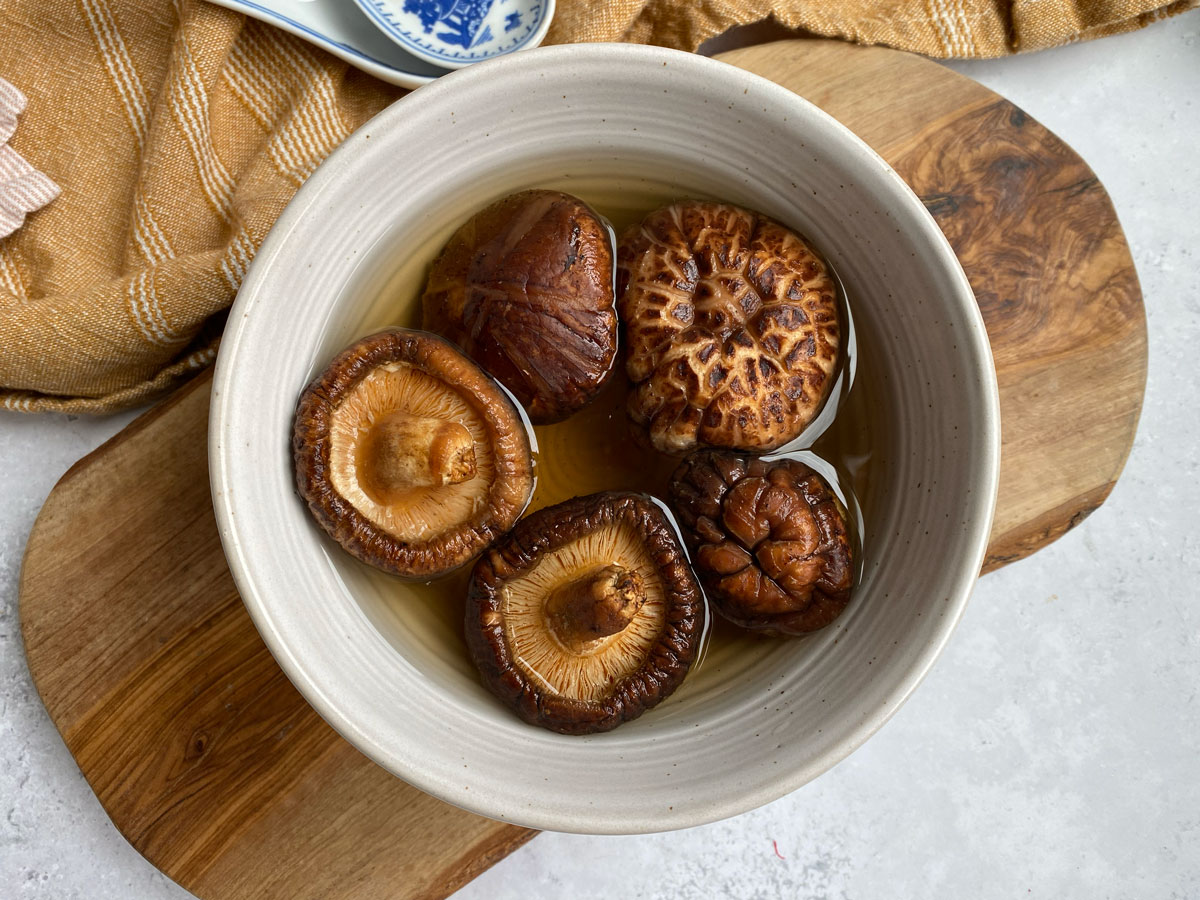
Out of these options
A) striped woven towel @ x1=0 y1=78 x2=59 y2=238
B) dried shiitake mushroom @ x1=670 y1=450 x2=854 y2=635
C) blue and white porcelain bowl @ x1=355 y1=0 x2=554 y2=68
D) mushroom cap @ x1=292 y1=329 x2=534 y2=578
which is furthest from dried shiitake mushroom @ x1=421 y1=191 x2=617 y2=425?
striped woven towel @ x1=0 y1=78 x2=59 y2=238

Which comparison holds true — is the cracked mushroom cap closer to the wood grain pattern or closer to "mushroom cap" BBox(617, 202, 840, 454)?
"mushroom cap" BBox(617, 202, 840, 454)

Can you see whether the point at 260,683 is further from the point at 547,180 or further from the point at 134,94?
the point at 134,94

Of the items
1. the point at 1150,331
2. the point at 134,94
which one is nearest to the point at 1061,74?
the point at 1150,331

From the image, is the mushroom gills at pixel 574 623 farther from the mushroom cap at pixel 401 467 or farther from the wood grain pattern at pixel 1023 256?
the wood grain pattern at pixel 1023 256

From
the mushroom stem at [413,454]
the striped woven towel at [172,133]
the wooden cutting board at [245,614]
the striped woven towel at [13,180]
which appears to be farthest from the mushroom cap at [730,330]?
the striped woven towel at [13,180]

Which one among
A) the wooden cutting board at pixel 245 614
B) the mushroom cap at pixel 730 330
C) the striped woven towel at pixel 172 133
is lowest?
the wooden cutting board at pixel 245 614
